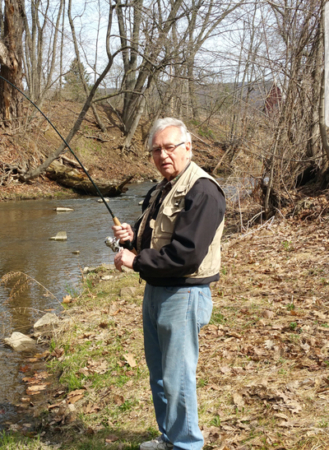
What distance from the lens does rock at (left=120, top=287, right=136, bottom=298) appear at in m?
6.12

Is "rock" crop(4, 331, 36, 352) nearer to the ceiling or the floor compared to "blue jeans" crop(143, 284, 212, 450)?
nearer to the floor

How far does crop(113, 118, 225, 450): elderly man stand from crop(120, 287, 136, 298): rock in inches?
140

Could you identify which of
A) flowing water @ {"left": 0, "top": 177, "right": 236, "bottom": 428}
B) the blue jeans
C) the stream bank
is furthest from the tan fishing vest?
flowing water @ {"left": 0, "top": 177, "right": 236, "bottom": 428}

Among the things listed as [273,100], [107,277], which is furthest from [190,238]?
[273,100]

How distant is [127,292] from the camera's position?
6.19 metres

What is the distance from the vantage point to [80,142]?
23953 mm

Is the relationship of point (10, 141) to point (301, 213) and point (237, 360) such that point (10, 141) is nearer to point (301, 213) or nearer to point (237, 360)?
point (301, 213)

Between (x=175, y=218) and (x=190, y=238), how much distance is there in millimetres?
178

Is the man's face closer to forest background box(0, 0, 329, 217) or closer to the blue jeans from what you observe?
the blue jeans

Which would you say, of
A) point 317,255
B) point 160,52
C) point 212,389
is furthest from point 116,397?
point 160,52

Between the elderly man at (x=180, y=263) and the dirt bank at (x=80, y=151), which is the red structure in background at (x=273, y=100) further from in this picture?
the elderly man at (x=180, y=263)

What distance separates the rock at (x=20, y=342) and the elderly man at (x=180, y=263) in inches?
118

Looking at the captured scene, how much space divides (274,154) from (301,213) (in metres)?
1.27

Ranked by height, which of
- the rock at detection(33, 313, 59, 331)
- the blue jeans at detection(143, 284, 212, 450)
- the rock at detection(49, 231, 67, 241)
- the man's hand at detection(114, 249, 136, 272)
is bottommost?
the rock at detection(33, 313, 59, 331)
